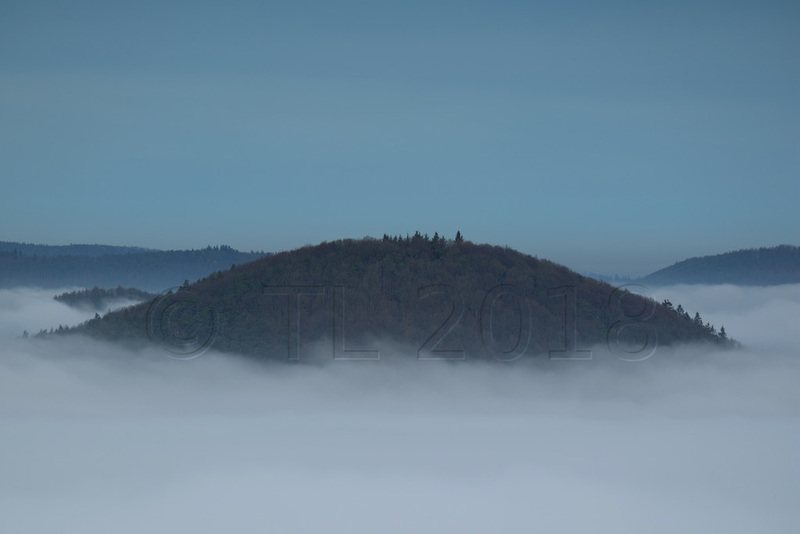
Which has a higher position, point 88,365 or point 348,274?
point 348,274

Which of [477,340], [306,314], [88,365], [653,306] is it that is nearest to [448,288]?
[477,340]

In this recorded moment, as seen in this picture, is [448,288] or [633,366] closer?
[448,288]

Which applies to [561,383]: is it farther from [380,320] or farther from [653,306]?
[380,320]

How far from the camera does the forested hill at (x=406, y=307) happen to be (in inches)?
3120

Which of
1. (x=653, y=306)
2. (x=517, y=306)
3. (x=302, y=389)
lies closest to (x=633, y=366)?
(x=653, y=306)

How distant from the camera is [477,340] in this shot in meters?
83.1

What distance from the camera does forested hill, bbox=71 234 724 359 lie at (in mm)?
79250

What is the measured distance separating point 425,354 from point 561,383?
14557mm

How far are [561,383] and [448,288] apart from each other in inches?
618

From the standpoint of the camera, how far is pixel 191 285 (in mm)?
81688

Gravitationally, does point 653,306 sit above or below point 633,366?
above

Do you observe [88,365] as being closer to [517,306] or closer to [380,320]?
[380,320]

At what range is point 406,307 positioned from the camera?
7925cm

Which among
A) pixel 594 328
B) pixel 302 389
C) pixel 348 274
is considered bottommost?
pixel 302 389
